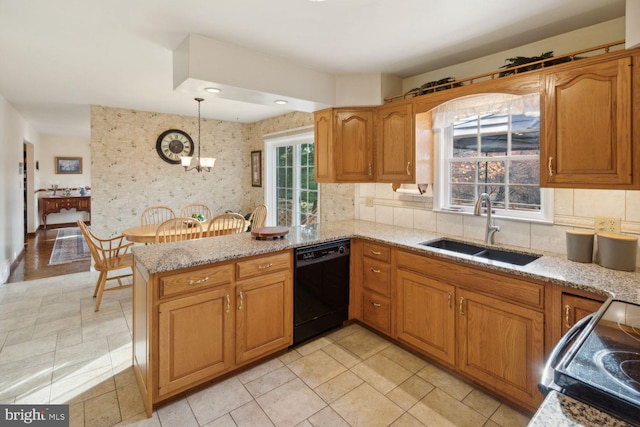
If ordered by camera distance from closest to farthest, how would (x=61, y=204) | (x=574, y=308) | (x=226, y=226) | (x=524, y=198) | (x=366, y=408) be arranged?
(x=574, y=308), (x=366, y=408), (x=524, y=198), (x=226, y=226), (x=61, y=204)

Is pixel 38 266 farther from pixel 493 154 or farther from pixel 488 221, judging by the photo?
pixel 493 154

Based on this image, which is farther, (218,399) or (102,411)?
(218,399)

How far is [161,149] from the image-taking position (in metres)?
5.11

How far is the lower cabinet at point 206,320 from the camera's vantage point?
5.91 feet

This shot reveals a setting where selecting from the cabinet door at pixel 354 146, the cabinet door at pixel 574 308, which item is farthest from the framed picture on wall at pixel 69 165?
the cabinet door at pixel 574 308

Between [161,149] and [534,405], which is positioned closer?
[534,405]

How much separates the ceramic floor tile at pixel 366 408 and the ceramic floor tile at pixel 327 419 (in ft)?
0.09

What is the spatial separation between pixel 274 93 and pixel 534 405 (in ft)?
8.95

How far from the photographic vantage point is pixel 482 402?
192cm

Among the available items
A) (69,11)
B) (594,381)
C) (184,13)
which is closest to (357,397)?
(594,381)

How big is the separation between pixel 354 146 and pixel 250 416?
7.61 feet

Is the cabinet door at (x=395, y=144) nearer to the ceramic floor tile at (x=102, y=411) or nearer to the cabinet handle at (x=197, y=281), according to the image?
the cabinet handle at (x=197, y=281)

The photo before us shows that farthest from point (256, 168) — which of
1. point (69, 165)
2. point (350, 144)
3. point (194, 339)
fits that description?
point (69, 165)

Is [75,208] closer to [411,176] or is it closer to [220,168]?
[220,168]
